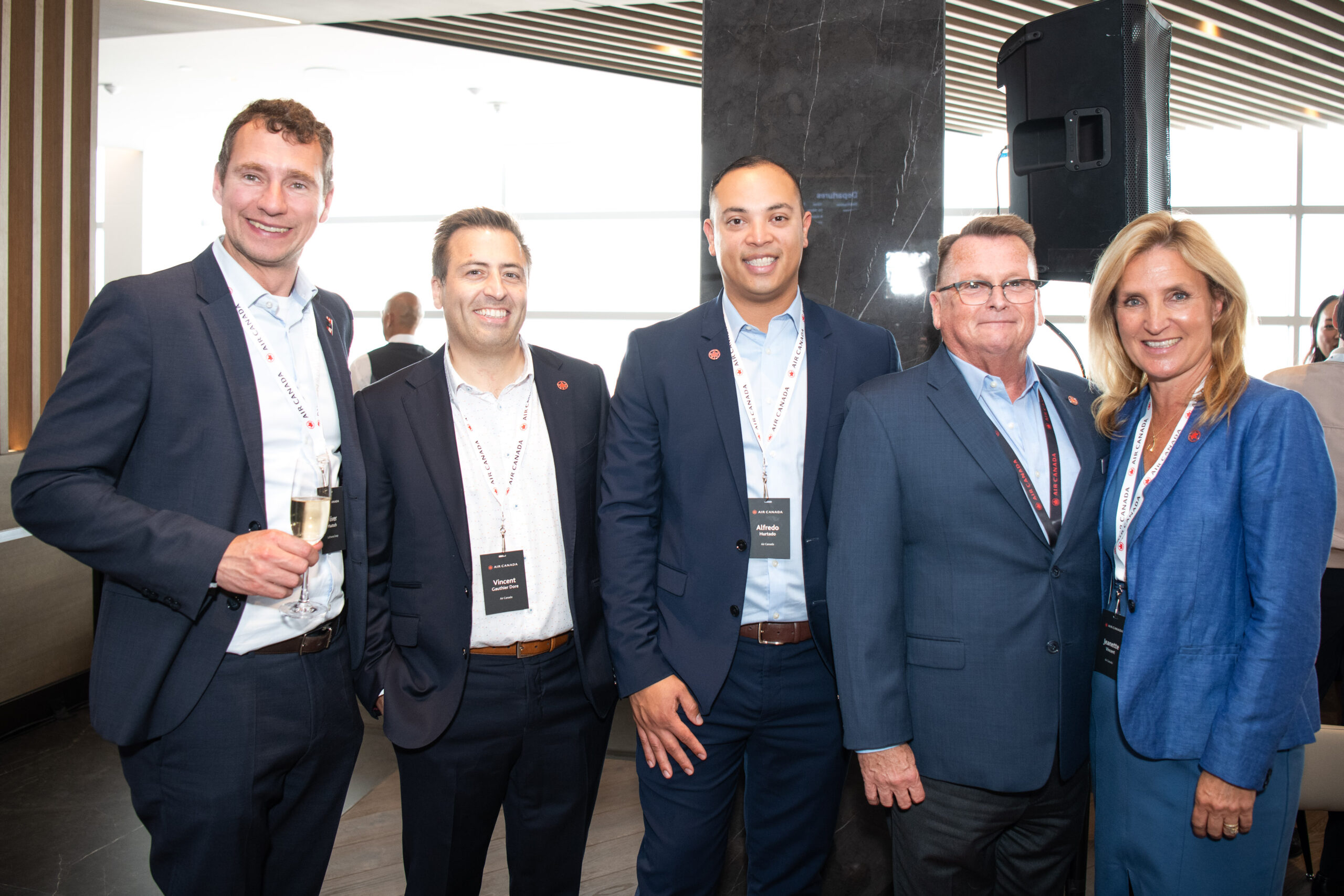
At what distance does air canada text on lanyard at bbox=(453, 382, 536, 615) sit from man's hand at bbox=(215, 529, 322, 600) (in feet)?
1.52

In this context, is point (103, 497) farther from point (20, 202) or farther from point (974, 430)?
point (20, 202)

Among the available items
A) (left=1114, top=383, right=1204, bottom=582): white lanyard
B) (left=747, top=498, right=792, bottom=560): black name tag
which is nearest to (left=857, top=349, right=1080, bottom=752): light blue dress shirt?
(left=1114, top=383, right=1204, bottom=582): white lanyard

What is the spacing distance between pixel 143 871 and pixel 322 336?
2280mm

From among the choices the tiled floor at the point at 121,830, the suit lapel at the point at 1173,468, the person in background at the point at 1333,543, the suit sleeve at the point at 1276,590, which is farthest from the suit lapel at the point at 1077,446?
the tiled floor at the point at 121,830

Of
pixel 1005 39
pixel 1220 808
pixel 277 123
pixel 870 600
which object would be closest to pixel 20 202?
pixel 277 123

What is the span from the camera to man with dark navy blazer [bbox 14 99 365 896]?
1475 mm

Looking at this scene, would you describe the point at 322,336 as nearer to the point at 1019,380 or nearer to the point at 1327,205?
the point at 1019,380

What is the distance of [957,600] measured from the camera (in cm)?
168

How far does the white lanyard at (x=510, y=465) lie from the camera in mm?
1955

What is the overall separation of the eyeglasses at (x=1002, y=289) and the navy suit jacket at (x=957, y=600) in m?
0.18

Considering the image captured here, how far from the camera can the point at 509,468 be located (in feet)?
6.51

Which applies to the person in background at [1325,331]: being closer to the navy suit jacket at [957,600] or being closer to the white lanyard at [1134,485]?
the white lanyard at [1134,485]

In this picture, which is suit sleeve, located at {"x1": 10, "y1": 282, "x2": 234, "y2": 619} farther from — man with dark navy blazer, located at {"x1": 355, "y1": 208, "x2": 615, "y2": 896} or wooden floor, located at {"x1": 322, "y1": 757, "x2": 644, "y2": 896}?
wooden floor, located at {"x1": 322, "y1": 757, "x2": 644, "y2": 896}

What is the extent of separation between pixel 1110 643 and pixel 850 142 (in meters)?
1.75
